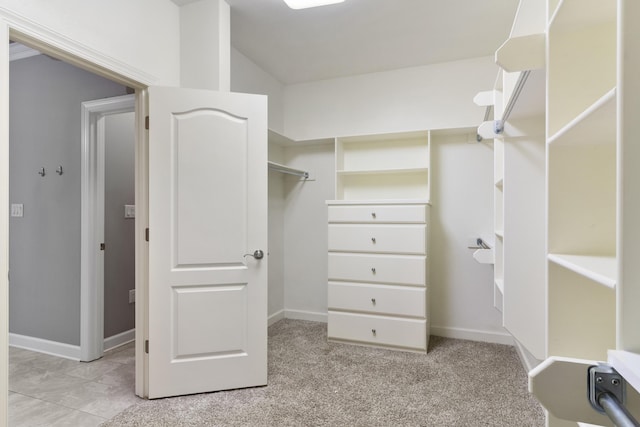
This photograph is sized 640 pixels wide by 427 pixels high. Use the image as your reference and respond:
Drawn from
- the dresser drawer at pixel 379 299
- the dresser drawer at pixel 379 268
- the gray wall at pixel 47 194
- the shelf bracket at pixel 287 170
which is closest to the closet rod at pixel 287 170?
the shelf bracket at pixel 287 170

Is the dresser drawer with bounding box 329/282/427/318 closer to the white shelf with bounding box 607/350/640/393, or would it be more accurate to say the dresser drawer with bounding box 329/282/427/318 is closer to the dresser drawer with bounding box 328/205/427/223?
the dresser drawer with bounding box 328/205/427/223

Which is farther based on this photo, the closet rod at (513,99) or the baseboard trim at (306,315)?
the baseboard trim at (306,315)

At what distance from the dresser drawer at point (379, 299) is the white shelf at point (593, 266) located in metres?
1.86

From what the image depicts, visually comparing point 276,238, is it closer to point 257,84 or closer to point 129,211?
point 129,211

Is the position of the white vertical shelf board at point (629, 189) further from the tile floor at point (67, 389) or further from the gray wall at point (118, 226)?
the gray wall at point (118, 226)

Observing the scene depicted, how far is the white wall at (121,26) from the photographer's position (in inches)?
62.2

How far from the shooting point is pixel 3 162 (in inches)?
56.8

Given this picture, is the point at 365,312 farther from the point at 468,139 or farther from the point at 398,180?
the point at 468,139

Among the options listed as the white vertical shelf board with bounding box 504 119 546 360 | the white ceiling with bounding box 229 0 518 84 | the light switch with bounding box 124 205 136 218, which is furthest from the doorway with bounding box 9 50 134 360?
the white vertical shelf board with bounding box 504 119 546 360

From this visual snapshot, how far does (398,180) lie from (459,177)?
554 millimetres

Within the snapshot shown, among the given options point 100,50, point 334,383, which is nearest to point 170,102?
point 100,50

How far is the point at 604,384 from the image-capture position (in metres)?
0.68

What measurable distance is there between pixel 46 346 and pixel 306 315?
2294mm

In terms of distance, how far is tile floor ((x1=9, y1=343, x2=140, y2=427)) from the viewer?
1930 mm
